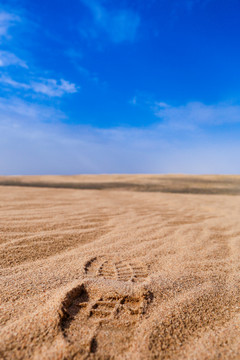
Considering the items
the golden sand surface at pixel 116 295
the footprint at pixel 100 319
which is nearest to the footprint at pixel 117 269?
the golden sand surface at pixel 116 295

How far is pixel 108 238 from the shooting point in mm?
2080

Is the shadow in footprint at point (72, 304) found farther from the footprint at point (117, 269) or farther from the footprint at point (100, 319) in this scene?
the footprint at point (117, 269)

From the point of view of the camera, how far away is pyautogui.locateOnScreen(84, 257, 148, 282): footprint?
1.32m

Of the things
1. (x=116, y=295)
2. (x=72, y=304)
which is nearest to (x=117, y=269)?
(x=116, y=295)

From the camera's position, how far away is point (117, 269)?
1.43 metres

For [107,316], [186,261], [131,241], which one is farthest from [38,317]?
[131,241]

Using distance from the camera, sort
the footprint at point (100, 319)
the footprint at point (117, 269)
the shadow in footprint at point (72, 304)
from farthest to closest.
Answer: the footprint at point (117, 269) → the shadow in footprint at point (72, 304) → the footprint at point (100, 319)

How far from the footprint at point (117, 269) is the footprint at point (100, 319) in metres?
0.19

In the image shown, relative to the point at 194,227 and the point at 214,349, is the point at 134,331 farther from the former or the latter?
the point at 194,227

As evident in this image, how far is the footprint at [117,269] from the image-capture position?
1320mm

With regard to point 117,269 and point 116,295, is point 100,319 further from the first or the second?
point 117,269

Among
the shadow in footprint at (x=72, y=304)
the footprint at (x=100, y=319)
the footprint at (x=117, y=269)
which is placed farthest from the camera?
the footprint at (x=117, y=269)

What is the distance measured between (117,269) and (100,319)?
0.53m

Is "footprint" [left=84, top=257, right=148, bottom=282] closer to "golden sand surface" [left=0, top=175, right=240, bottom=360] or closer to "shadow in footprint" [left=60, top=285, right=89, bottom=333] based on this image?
"golden sand surface" [left=0, top=175, right=240, bottom=360]
